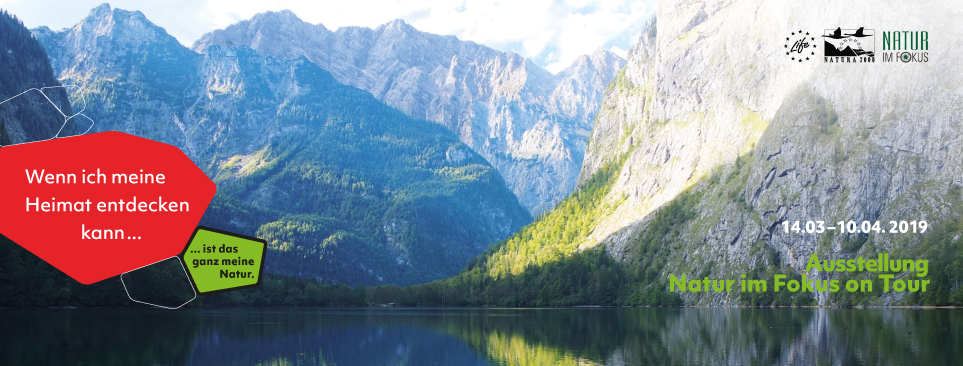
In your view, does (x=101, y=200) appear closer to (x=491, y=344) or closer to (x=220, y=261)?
(x=220, y=261)

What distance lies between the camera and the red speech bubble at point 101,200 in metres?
34.2

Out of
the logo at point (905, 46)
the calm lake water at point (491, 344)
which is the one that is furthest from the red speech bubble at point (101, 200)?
the logo at point (905, 46)

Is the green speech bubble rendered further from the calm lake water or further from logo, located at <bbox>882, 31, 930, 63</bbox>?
logo, located at <bbox>882, 31, 930, 63</bbox>

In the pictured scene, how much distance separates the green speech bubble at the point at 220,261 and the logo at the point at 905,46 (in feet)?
643

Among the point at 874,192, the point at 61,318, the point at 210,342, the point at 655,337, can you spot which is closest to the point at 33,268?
the point at 61,318

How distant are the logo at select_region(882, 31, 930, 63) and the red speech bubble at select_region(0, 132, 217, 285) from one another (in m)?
198

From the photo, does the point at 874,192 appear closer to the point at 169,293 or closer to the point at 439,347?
the point at 439,347

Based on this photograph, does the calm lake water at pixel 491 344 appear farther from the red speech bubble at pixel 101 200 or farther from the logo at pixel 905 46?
the logo at pixel 905 46

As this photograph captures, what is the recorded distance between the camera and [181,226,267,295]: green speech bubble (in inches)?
1435

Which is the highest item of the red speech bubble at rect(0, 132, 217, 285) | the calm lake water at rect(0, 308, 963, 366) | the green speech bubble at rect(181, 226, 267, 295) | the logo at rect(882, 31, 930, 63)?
the logo at rect(882, 31, 930, 63)

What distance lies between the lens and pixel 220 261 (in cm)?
3731

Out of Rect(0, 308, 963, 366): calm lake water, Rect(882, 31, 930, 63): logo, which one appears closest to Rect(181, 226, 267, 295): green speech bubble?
Rect(0, 308, 963, 366): calm lake water

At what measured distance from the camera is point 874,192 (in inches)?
7077

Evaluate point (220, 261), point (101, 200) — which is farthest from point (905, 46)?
point (101, 200)
